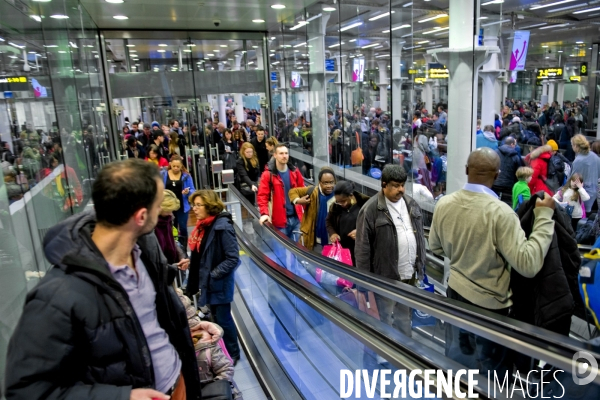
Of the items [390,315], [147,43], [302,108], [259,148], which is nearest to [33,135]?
[390,315]

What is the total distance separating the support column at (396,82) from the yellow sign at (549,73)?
9.32 meters

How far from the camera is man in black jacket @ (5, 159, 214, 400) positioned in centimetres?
140

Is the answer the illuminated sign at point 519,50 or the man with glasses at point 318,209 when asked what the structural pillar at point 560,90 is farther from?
the man with glasses at point 318,209

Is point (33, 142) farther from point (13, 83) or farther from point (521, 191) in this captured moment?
point (521, 191)

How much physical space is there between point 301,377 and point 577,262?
2.33 metres

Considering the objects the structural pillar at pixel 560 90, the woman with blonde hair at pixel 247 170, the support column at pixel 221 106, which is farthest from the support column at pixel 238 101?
the structural pillar at pixel 560 90

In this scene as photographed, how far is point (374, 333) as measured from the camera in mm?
2840

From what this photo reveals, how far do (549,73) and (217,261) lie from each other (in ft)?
53.7

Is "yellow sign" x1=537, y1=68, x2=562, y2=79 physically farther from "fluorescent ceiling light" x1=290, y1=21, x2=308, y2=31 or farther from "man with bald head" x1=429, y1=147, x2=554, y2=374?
"man with bald head" x1=429, y1=147, x2=554, y2=374

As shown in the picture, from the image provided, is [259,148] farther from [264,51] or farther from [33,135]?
[33,135]

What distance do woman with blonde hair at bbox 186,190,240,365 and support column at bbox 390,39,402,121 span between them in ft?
21.3

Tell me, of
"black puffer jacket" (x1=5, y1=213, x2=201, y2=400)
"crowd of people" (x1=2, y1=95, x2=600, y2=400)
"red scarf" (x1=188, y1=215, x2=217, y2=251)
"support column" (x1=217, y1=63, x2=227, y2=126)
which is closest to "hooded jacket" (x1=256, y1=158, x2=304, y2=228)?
"crowd of people" (x1=2, y1=95, x2=600, y2=400)

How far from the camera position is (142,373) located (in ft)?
5.44

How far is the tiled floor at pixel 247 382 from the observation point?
4.47m
